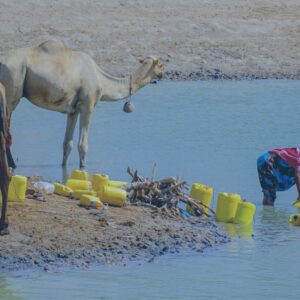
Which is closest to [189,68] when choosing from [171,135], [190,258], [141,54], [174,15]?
[141,54]

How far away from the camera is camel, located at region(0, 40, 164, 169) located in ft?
53.8

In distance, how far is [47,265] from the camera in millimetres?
11250

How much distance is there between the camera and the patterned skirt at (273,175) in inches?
582

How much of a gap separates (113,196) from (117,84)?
5.03 meters

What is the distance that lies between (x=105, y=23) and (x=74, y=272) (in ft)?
67.2

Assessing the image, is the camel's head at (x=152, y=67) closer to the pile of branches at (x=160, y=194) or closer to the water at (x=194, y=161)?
the water at (x=194, y=161)

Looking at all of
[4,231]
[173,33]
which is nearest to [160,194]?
[4,231]

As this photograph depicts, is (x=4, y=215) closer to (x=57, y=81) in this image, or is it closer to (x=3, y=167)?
(x=3, y=167)

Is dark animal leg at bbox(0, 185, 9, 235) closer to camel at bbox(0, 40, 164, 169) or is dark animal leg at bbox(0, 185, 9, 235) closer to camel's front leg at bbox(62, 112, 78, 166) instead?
camel at bbox(0, 40, 164, 169)

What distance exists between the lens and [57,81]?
1667 centimetres

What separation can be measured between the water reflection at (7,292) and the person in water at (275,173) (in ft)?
15.1

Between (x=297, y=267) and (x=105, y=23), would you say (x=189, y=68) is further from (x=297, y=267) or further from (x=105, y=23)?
(x=297, y=267)

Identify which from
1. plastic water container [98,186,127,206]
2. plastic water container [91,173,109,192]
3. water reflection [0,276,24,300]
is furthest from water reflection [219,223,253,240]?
water reflection [0,276,24,300]

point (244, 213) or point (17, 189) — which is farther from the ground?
point (17, 189)
